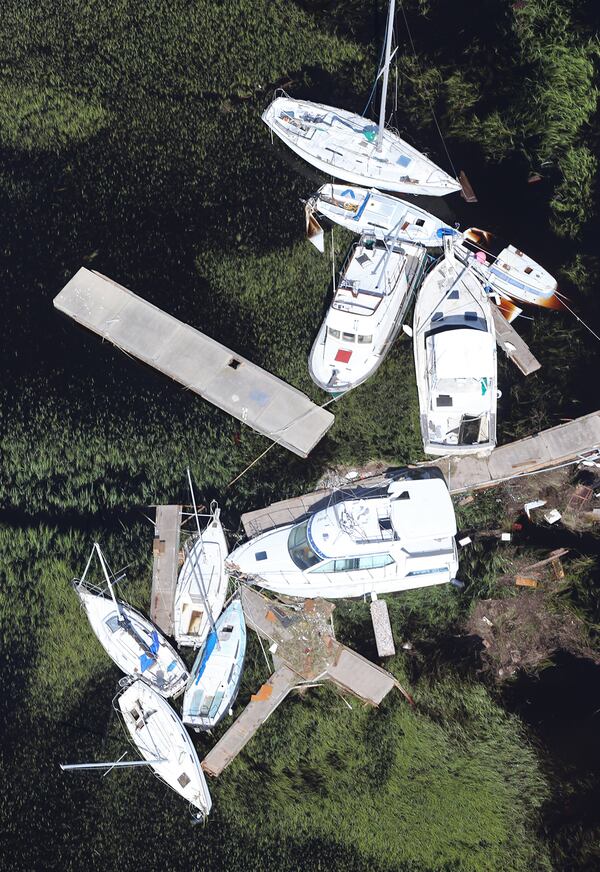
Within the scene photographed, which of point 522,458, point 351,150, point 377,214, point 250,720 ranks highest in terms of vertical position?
point 351,150

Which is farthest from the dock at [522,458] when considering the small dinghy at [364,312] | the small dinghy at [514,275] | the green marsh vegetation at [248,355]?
the small dinghy at [514,275]

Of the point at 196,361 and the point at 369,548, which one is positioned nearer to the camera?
the point at 369,548

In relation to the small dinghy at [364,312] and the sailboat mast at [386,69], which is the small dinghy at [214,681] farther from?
the sailboat mast at [386,69]

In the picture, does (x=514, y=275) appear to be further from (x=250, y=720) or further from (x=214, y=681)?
(x=250, y=720)

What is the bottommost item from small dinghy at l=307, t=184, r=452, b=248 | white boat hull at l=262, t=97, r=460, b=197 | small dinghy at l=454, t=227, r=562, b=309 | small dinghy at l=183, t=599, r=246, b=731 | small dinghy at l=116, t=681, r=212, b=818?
small dinghy at l=116, t=681, r=212, b=818

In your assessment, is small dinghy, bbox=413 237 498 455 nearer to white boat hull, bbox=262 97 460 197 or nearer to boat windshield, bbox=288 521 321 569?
boat windshield, bbox=288 521 321 569

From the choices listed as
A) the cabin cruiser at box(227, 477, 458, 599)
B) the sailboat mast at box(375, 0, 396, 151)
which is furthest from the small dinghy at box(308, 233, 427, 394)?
the cabin cruiser at box(227, 477, 458, 599)

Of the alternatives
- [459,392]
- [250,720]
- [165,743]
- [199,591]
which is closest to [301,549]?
[199,591]
